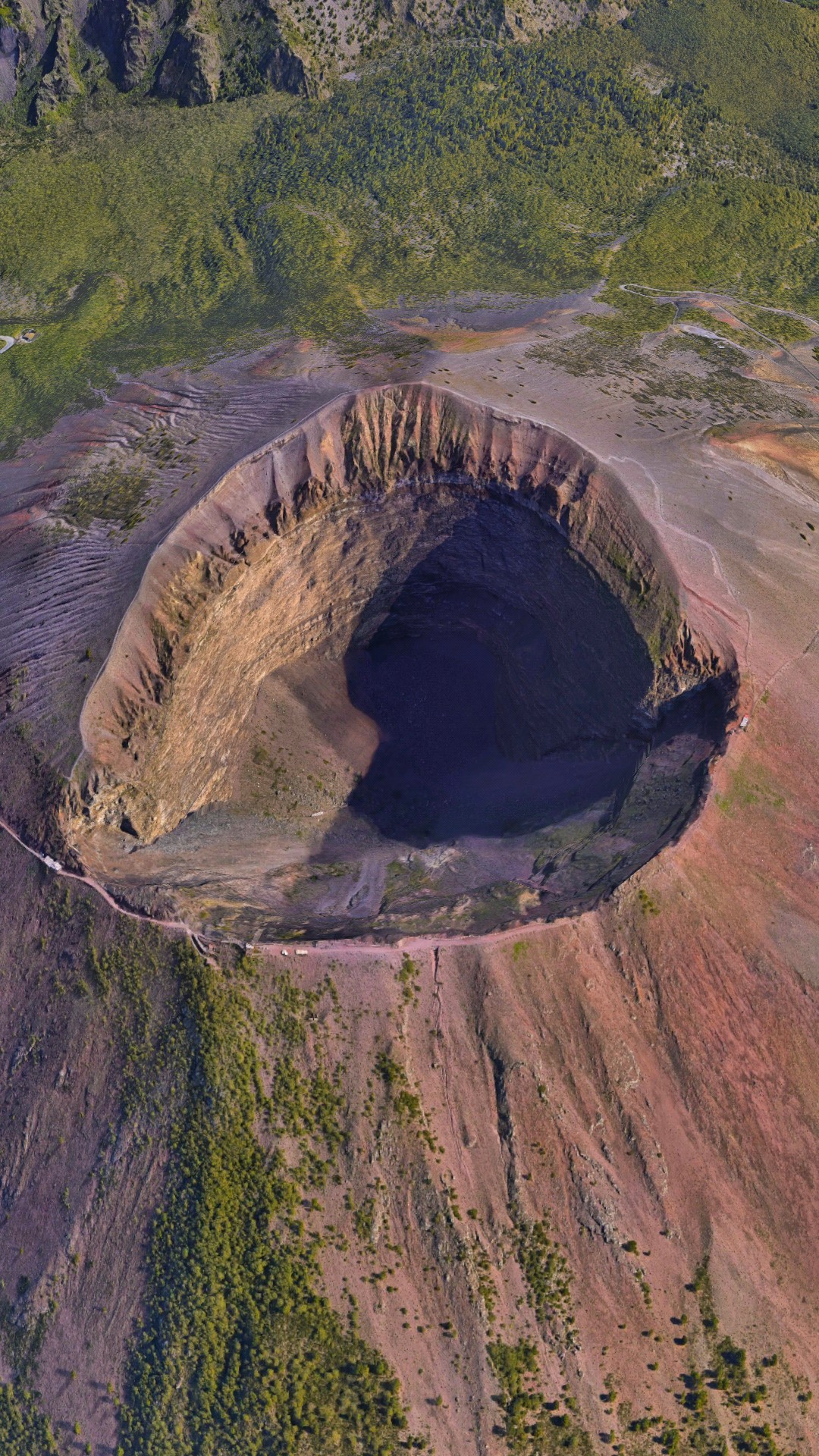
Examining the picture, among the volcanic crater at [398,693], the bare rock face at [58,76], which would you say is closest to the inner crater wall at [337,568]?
the volcanic crater at [398,693]

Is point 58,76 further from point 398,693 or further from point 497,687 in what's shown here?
point 497,687

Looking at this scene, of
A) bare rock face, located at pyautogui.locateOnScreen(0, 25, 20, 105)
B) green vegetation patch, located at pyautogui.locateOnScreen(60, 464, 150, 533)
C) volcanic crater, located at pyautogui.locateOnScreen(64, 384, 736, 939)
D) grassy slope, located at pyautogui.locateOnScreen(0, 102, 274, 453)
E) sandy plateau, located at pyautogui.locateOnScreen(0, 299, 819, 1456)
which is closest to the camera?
sandy plateau, located at pyautogui.locateOnScreen(0, 299, 819, 1456)

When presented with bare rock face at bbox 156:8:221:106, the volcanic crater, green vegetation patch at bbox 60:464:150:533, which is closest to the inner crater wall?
the volcanic crater

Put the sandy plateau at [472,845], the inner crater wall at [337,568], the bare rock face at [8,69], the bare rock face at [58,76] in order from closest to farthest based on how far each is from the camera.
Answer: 1. the sandy plateau at [472,845]
2. the inner crater wall at [337,568]
3. the bare rock face at [58,76]
4. the bare rock face at [8,69]

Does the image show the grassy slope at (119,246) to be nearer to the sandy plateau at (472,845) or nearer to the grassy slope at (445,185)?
the grassy slope at (445,185)

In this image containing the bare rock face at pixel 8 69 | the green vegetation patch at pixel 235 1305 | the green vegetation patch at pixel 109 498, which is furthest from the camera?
the bare rock face at pixel 8 69

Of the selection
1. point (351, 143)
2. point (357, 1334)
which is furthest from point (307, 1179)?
point (351, 143)

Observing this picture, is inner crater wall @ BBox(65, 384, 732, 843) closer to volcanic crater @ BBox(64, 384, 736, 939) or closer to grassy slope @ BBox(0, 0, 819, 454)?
volcanic crater @ BBox(64, 384, 736, 939)
